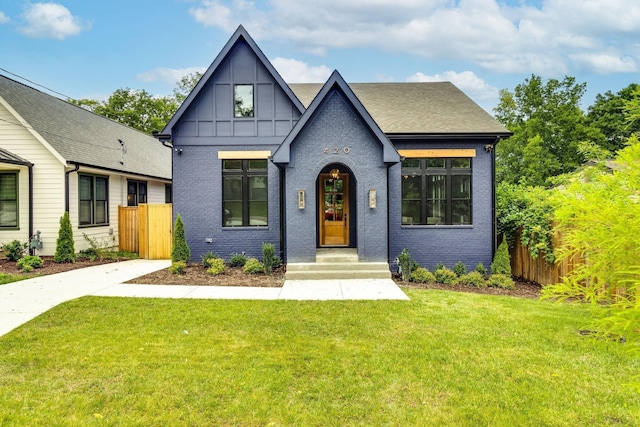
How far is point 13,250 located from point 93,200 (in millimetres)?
3090

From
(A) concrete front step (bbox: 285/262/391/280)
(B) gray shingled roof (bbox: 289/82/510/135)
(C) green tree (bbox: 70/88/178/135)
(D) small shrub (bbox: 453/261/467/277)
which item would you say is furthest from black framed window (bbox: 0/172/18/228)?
(C) green tree (bbox: 70/88/178/135)

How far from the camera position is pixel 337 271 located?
9.76 m

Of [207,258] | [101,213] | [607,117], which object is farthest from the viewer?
[607,117]

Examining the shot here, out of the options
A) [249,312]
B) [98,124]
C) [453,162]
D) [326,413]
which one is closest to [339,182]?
[453,162]

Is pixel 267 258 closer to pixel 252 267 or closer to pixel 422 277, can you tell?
pixel 252 267

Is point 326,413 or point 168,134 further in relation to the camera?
point 168,134

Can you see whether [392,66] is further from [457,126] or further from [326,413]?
[326,413]

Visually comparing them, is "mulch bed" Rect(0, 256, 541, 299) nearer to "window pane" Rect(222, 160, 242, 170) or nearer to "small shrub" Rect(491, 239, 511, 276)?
"small shrub" Rect(491, 239, 511, 276)

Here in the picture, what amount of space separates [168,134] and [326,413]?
34.8 ft

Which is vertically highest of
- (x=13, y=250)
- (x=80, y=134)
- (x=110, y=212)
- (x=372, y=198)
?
(x=80, y=134)

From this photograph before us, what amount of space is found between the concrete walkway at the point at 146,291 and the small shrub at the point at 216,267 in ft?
Result: 4.96

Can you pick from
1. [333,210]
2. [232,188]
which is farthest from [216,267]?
[333,210]

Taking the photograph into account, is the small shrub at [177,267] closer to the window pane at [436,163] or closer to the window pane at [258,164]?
the window pane at [258,164]

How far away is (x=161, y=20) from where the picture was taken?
1889cm
